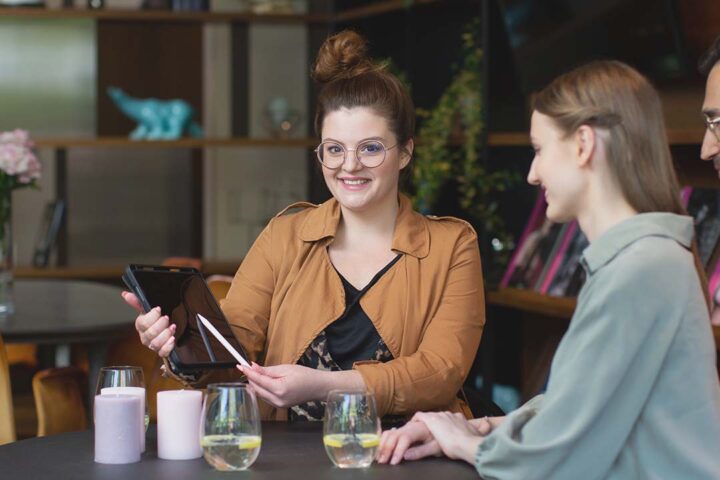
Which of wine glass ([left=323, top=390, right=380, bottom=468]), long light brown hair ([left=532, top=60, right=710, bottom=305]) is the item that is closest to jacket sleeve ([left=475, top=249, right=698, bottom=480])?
long light brown hair ([left=532, top=60, right=710, bottom=305])

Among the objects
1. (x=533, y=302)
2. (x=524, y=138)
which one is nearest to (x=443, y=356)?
(x=533, y=302)

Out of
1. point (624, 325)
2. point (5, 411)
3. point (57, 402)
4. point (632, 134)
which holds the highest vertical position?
point (632, 134)

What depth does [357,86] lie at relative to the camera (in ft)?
7.67

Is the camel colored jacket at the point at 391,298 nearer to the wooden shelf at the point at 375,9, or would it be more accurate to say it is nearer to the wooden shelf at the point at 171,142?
the wooden shelf at the point at 375,9

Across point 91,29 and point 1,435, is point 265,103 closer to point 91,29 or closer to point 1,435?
point 91,29

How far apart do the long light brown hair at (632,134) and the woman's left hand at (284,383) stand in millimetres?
672

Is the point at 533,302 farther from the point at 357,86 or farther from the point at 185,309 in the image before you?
the point at 185,309

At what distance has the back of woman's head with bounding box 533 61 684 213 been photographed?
1.57 meters

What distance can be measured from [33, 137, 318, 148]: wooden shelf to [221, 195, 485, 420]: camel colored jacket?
3130 millimetres

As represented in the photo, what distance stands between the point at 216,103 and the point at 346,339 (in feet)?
12.6

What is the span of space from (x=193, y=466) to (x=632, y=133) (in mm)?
783

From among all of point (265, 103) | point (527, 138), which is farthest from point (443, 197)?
point (265, 103)

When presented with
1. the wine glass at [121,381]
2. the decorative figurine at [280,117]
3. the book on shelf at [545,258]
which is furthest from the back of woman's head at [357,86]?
the decorative figurine at [280,117]

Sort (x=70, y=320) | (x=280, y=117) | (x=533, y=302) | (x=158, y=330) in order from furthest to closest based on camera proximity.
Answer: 1. (x=280, y=117)
2. (x=533, y=302)
3. (x=70, y=320)
4. (x=158, y=330)
